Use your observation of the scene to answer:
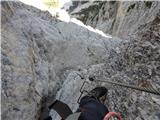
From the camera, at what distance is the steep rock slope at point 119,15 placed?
13.9 m

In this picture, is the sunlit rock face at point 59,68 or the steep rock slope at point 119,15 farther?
the steep rock slope at point 119,15

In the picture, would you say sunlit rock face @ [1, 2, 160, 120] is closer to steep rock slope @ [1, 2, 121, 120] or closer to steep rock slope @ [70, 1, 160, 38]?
steep rock slope @ [1, 2, 121, 120]

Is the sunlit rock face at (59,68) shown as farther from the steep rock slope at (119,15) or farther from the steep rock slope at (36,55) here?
the steep rock slope at (119,15)

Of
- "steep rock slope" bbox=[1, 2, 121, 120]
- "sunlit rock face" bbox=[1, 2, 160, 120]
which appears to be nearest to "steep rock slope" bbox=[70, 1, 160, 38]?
"steep rock slope" bbox=[1, 2, 121, 120]

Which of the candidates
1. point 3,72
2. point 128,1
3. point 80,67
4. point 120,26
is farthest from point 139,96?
point 128,1

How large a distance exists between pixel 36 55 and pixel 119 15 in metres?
12.6

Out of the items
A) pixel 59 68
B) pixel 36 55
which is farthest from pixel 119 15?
pixel 36 55

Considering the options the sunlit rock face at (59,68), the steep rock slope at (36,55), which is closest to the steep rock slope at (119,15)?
the steep rock slope at (36,55)

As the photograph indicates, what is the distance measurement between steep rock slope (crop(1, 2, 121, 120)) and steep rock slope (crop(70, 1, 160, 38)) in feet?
7.52

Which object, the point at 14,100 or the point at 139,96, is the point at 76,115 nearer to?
the point at 139,96

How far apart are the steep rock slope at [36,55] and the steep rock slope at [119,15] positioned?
2.29 m

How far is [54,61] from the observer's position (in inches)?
387

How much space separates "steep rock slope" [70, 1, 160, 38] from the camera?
45.4 feet

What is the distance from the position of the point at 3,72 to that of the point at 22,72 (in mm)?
577
